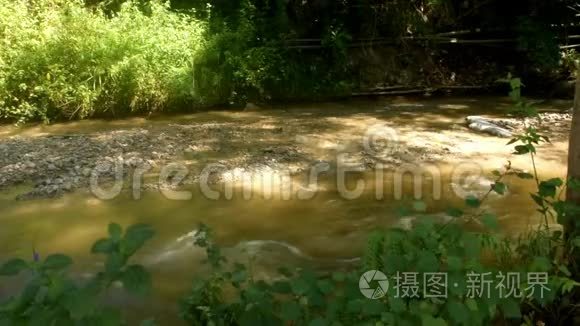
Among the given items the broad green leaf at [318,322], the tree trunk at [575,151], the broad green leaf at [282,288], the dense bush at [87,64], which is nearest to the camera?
the broad green leaf at [318,322]

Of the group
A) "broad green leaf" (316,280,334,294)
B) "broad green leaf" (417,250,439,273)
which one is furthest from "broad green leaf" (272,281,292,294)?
"broad green leaf" (417,250,439,273)

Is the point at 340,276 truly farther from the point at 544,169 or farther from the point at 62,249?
the point at 544,169

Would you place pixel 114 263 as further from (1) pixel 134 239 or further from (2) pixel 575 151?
(2) pixel 575 151

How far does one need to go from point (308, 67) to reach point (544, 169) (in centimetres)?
445

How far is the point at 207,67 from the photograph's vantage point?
8250 millimetres

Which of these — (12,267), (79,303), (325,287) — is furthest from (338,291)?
(12,267)

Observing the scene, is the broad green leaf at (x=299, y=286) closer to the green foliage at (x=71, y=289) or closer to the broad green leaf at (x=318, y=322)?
the broad green leaf at (x=318, y=322)

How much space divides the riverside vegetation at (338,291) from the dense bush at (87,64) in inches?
220

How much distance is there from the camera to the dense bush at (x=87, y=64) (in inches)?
301

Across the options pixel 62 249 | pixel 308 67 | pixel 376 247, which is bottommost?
pixel 62 249

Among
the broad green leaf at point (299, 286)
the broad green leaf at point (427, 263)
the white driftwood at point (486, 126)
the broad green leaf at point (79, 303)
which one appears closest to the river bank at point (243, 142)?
the white driftwood at point (486, 126)

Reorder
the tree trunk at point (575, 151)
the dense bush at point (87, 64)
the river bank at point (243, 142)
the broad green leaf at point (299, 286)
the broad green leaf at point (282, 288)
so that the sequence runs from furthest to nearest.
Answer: the dense bush at point (87, 64)
the river bank at point (243, 142)
the tree trunk at point (575, 151)
the broad green leaf at point (282, 288)
the broad green leaf at point (299, 286)

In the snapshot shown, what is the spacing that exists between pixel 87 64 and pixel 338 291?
6.87 meters

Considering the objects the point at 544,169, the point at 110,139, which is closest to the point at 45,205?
the point at 110,139
